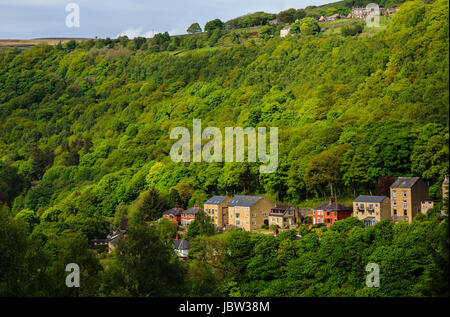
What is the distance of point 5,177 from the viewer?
11112 centimetres

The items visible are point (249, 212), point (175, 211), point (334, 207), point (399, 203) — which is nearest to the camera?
point (399, 203)

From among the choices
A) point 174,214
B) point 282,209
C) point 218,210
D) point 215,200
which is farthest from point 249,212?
point 174,214

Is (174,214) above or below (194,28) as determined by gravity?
below

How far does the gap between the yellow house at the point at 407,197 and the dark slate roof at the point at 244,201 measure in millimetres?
13180

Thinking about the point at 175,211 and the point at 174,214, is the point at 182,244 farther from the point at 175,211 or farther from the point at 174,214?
the point at 175,211

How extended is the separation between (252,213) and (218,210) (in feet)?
16.0

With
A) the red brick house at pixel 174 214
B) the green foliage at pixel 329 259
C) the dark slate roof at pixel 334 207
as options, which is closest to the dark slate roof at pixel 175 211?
the red brick house at pixel 174 214

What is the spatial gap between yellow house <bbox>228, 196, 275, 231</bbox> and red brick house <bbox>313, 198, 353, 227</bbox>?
20.2ft

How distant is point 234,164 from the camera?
218 feet

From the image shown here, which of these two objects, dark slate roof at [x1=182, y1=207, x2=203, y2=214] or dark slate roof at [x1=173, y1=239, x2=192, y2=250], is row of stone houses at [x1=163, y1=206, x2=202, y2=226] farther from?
dark slate roof at [x1=173, y1=239, x2=192, y2=250]

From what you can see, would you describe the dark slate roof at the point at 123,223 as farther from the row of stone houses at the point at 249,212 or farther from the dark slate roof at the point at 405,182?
the dark slate roof at the point at 405,182

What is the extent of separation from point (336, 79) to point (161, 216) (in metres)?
34.1

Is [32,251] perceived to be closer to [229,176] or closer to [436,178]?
[436,178]

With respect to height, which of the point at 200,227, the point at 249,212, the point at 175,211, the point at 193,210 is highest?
the point at 249,212
